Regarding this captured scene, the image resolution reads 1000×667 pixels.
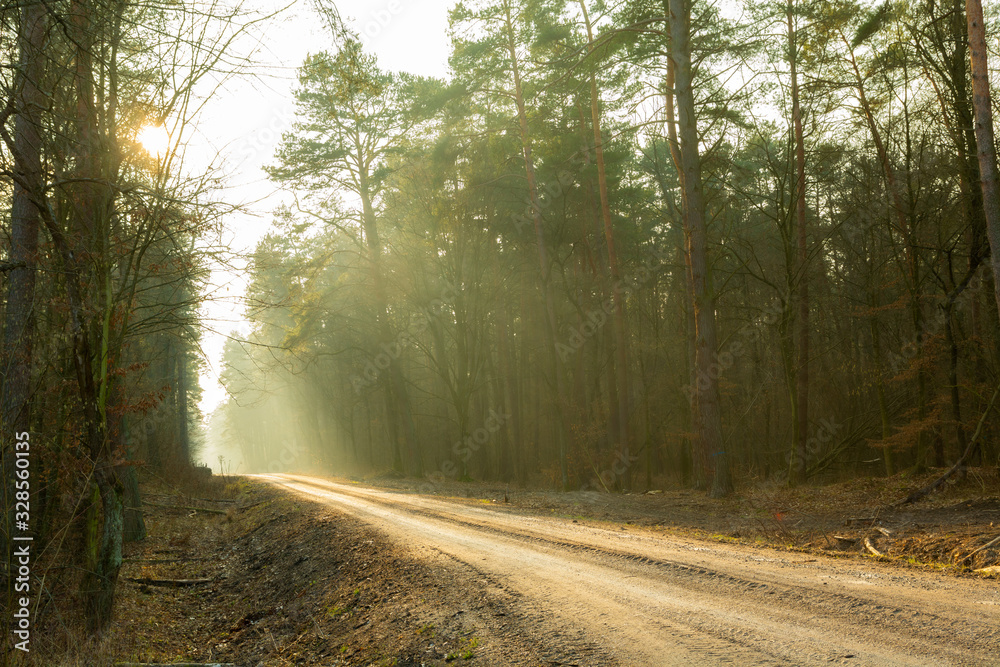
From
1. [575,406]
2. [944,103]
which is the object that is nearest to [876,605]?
[944,103]

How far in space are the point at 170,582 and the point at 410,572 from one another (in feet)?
16.9

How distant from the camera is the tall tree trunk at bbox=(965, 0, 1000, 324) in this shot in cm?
956

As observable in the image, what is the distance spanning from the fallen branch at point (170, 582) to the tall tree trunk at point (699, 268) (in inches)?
413

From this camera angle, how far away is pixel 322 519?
13.3m

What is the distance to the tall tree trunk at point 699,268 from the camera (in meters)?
13.7

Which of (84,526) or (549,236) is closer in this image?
(84,526)

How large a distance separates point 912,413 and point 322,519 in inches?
619

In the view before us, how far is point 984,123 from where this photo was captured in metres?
9.53

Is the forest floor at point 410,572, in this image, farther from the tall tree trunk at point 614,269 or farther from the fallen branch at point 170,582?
the tall tree trunk at point 614,269

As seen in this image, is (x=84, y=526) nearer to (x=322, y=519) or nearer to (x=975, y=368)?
(x=322, y=519)
